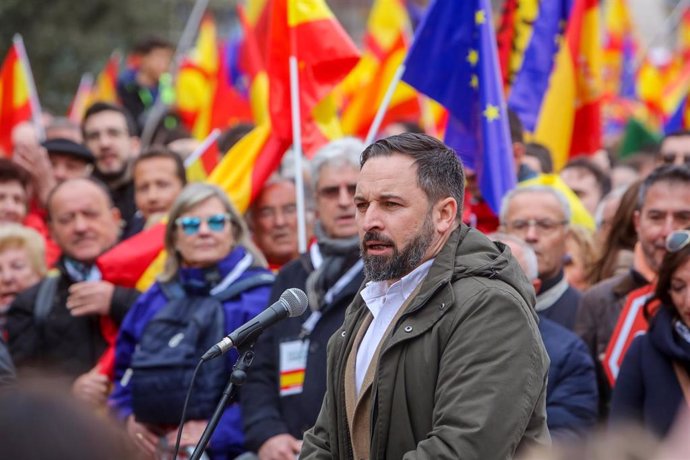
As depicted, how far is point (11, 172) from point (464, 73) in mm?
3380

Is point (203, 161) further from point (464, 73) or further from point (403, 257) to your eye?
point (403, 257)

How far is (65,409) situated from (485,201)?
5033 millimetres

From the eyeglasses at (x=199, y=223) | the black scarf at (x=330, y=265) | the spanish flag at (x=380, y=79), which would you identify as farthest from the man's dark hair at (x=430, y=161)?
the spanish flag at (x=380, y=79)

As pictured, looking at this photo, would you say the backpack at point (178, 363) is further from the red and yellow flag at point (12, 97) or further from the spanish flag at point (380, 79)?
the red and yellow flag at point (12, 97)

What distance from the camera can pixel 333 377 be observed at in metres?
3.88

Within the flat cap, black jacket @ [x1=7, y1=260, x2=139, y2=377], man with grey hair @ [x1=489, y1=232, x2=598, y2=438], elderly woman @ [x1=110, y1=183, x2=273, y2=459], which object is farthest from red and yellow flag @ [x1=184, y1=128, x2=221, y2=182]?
man with grey hair @ [x1=489, y1=232, x2=598, y2=438]

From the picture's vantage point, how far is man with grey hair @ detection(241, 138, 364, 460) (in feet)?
17.7

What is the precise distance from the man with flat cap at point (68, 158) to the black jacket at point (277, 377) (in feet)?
11.7

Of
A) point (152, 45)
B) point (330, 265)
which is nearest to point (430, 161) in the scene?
point (330, 265)

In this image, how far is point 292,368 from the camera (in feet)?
18.6

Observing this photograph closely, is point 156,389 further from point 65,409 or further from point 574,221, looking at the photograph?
point 65,409

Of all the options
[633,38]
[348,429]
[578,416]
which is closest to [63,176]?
[578,416]

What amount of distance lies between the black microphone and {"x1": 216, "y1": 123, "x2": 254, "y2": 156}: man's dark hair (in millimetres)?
4826

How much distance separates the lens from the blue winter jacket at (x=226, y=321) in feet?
18.9
